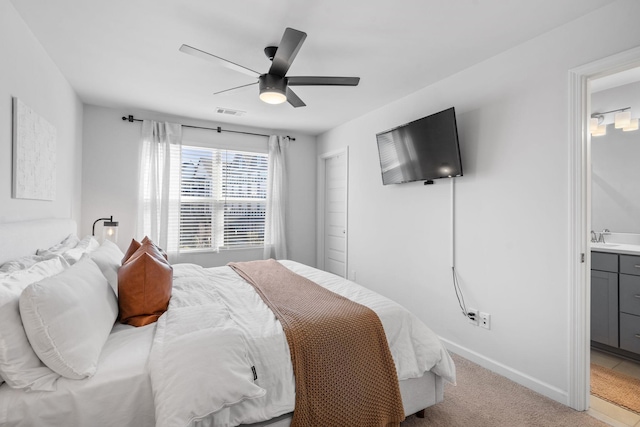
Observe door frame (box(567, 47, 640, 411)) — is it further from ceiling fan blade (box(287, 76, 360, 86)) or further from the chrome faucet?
the chrome faucet

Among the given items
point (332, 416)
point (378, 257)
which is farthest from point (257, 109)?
point (332, 416)

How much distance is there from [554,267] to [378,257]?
1871mm

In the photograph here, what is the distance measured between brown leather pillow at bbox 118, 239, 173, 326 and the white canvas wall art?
990 millimetres

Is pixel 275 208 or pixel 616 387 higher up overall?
pixel 275 208

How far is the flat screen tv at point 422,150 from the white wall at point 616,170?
1827 mm

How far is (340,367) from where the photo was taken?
1.54m

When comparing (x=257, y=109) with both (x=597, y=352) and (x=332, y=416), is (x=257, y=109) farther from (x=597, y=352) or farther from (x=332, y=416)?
(x=597, y=352)

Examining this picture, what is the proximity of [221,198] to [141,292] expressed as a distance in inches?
112

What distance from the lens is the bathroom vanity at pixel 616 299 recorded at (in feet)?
8.40

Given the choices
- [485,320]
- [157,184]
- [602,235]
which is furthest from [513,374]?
[157,184]

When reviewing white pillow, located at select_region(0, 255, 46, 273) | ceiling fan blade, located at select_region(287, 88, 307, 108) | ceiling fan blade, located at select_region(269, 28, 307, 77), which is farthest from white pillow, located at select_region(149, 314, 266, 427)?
ceiling fan blade, located at select_region(287, 88, 307, 108)

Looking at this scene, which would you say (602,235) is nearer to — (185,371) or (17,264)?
(185,371)

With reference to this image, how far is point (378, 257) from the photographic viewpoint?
3.76 meters

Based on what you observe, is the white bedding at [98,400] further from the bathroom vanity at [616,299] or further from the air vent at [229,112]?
the bathroom vanity at [616,299]
